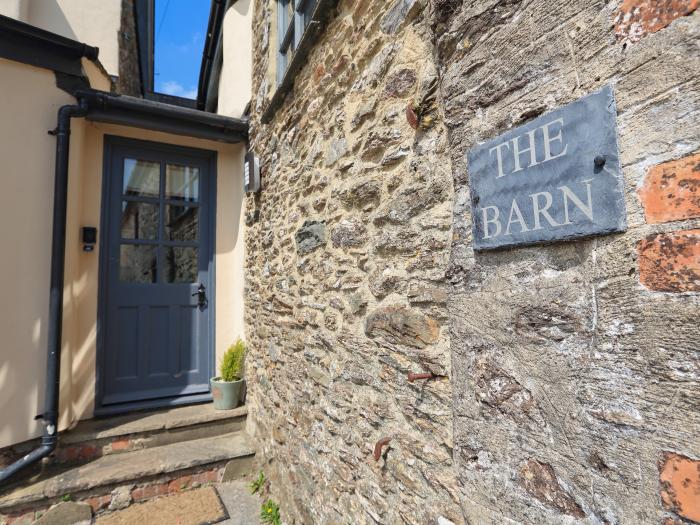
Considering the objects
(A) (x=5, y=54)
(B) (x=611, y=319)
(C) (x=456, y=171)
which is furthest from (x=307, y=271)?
(A) (x=5, y=54)

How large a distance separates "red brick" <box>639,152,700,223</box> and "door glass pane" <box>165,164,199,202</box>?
4.23 meters

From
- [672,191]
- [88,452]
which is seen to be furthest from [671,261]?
[88,452]

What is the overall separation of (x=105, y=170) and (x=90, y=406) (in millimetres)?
2204

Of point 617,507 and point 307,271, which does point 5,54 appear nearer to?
point 307,271

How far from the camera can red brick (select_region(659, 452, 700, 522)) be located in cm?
64

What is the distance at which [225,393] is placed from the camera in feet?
12.6

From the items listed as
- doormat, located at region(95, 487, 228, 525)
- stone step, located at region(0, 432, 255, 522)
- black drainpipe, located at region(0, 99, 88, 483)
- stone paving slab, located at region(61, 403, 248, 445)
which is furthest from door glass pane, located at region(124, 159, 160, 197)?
doormat, located at region(95, 487, 228, 525)

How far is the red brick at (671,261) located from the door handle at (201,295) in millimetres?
4035

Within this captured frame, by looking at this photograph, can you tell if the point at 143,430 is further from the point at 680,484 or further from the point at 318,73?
the point at 680,484

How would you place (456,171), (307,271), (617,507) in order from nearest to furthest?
(617,507) → (456,171) → (307,271)

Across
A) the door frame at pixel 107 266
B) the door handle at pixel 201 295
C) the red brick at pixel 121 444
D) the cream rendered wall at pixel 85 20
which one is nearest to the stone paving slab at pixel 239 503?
the red brick at pixel 121 444

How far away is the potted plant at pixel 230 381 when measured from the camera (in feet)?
12.6

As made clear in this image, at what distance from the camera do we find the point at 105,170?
3826 mm

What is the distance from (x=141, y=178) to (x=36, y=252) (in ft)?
4.16
